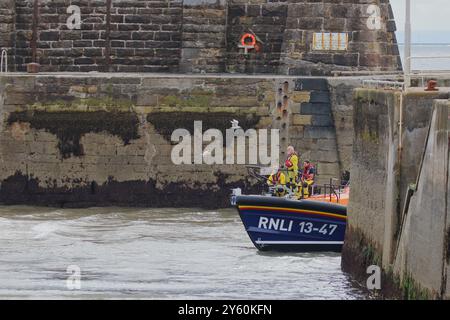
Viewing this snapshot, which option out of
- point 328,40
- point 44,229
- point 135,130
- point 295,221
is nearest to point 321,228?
point 295,221

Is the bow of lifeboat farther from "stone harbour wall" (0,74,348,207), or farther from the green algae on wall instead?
the green algae on wall

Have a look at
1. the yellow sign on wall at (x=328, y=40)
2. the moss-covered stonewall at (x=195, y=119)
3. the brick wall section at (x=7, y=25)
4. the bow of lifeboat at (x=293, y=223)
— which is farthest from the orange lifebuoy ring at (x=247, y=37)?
the bow of lifeboat at (x=293, y=223)

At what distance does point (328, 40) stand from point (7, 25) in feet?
19.8

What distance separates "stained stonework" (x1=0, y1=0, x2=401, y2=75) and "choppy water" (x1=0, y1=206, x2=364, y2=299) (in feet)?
14.1

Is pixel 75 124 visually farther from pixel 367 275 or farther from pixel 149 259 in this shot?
pixel 367 275

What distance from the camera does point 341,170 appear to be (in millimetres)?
26203

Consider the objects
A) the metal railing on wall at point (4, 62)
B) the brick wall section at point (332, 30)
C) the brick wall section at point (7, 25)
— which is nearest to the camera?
the brick wall section at point (332, 30)

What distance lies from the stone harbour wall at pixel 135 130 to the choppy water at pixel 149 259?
0.44m

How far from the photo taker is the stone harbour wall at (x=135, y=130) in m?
26.6

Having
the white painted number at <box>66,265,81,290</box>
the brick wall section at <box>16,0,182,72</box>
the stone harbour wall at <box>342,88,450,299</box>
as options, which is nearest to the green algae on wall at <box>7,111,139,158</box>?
the brick wall section at <box>16,0,182,72</box>

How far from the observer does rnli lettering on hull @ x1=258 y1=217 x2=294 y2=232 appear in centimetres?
2102

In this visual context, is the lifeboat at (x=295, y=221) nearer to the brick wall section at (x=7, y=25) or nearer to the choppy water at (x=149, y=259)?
the choppy water at (x=149, y=259)

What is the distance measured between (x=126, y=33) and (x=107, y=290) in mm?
12320
